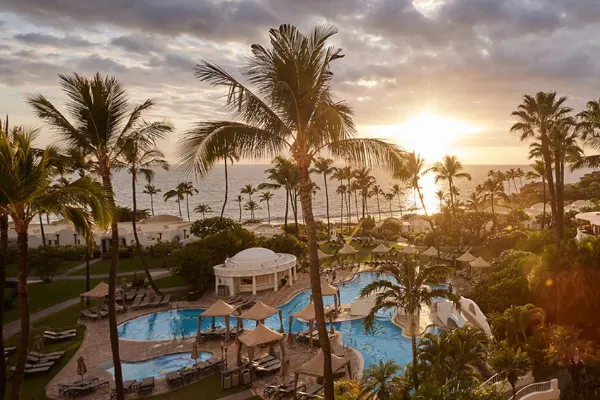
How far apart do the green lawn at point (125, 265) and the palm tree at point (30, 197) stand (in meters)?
31.6

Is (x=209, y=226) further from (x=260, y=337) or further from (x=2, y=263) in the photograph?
(x=2, y=263)

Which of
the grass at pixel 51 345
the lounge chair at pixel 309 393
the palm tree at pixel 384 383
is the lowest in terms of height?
the lounge chair at pixel 309 393

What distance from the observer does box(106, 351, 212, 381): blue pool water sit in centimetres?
2002

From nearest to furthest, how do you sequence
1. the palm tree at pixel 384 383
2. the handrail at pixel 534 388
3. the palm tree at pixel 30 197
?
the palm tree at pixel 30 197, the palm tree at pixel 384 383, the handrail at pixel 534 388

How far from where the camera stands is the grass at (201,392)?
1706cm

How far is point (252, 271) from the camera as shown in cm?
3250

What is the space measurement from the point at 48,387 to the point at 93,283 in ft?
61.3

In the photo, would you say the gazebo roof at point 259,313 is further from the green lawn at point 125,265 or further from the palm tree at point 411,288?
the green lawn at point 125,265

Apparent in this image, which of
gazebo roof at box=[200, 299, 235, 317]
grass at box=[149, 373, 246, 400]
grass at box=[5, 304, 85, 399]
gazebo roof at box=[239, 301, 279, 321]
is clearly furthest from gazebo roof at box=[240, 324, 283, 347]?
grass at box=[5, 304, 85, 399]

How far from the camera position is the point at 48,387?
59.6 feet

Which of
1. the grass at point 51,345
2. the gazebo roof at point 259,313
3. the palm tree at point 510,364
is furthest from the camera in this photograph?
the gazebo roof at point 259,313

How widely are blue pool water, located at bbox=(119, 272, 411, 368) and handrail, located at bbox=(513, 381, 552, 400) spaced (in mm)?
5475

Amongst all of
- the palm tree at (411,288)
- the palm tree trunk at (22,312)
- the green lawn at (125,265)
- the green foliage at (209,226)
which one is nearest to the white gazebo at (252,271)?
the green foliage at (209,226)

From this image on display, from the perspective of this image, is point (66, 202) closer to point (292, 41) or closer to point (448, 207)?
point (292, 41)
